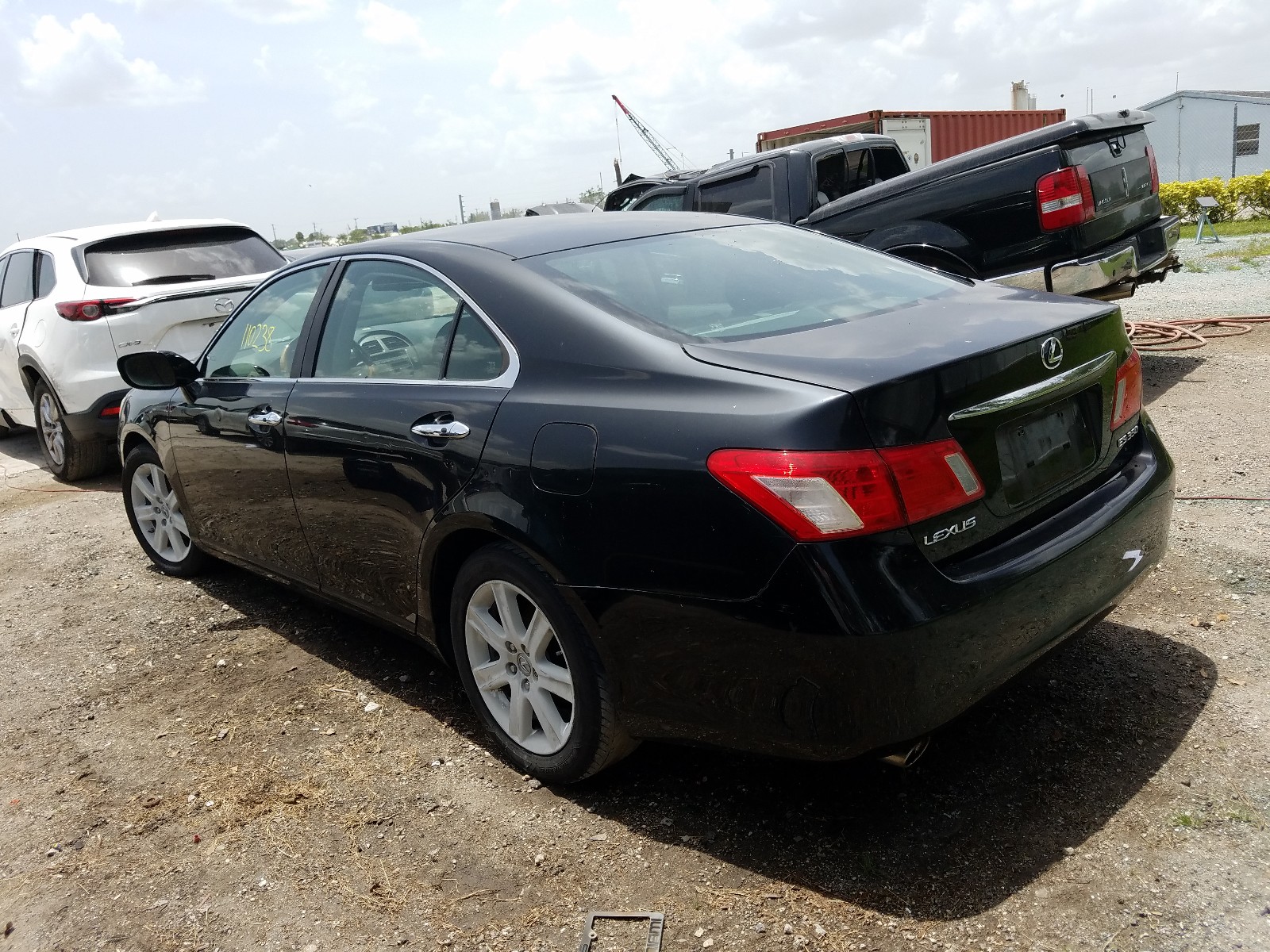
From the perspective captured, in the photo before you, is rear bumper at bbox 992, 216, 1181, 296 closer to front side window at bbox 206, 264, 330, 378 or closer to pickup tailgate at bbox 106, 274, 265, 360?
front side window at bbox 206, 264, 330, 378

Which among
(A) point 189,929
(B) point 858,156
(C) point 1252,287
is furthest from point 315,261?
(C) point 1252,287

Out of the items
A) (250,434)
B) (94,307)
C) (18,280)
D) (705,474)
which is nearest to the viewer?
(705,474)

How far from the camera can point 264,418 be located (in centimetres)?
404

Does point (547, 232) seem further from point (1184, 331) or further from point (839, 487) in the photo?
point (1184, 331)

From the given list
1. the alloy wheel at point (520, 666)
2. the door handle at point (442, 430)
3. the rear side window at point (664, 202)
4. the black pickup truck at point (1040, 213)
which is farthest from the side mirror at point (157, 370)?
the rear side window at point (664, 202)

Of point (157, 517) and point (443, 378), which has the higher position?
point (443, 378)

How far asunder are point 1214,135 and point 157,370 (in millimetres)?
37922

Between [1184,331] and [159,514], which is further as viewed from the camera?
[1184,331]

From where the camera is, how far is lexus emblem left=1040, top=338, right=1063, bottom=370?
2.73 meters

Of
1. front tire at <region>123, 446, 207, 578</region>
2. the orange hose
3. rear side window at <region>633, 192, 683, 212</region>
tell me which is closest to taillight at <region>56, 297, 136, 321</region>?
front tire at <region>123, 446, 207, 578</region>

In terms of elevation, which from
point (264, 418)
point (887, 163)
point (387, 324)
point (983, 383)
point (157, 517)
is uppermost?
point (887, 163)

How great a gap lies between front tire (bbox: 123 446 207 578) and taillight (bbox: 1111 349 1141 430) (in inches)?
159

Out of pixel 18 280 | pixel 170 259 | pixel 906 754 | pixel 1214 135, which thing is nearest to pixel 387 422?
pixel 906 754

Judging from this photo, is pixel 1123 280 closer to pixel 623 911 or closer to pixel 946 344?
pixel 946 344
